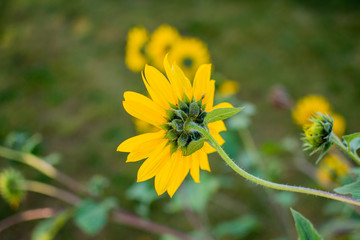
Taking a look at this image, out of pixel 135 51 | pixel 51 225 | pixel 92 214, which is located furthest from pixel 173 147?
pixel 135 51

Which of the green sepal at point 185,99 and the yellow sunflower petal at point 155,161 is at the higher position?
the green sepal at point 185,99

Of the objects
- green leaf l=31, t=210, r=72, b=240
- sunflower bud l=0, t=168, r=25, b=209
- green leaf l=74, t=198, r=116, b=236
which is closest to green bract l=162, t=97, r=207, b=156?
green leaf l=74, t=198, r=116, b=236

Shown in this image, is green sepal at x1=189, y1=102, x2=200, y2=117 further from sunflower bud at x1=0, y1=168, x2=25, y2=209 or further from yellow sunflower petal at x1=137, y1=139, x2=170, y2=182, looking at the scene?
sunflower bud at x1=0, y1=168, x2=25, y2=209

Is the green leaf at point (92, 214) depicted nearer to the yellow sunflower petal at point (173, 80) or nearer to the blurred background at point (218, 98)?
the blurred background at point (218, 98)

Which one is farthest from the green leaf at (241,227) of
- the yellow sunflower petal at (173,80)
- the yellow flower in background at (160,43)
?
the yellow sunflower petal at (173,80)

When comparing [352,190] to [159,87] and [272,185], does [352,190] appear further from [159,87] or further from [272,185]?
[159,87]
